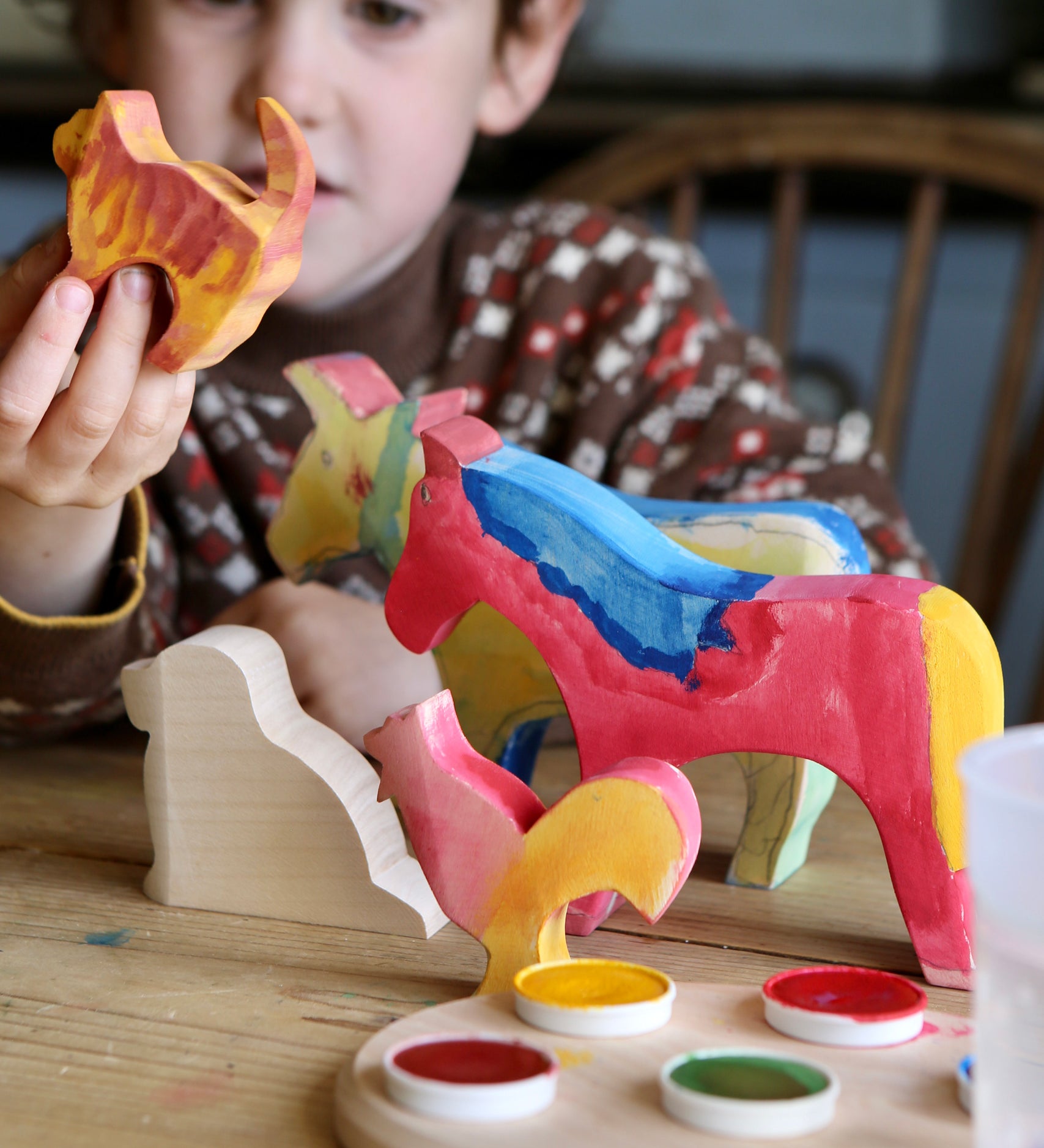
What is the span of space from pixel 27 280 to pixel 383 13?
44 cm

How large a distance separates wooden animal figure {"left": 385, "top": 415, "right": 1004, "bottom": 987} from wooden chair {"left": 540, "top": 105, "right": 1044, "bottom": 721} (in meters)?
0.69

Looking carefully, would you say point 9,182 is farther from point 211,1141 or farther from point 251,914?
point 211,1141

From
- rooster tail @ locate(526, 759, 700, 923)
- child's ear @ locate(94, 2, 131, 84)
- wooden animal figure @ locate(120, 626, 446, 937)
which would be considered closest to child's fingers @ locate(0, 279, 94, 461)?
wooden animal figure @ locate(120, 626, 446, 937)

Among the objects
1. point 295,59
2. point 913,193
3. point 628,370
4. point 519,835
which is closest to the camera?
point 519,835

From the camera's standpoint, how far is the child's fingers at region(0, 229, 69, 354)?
1.36 feet

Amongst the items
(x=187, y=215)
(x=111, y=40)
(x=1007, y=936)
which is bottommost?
(x=1007, y=936)

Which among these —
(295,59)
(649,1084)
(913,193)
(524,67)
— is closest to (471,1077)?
(649,1084)

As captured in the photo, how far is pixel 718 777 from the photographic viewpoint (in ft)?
1.85

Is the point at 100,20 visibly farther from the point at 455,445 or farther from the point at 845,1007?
the point at 845,1007

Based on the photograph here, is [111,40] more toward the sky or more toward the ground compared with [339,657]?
more toward the sky

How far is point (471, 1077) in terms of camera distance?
0.88ft

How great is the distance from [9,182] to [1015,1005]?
57.7 inches

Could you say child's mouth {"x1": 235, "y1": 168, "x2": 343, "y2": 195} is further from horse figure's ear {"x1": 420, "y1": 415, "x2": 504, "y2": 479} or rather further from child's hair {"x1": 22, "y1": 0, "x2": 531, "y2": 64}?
horse figure's ear {"x1": 420, "y1": 415, "x2": 504, "y2": 479}

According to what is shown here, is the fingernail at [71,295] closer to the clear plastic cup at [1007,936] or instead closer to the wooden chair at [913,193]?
the clear plastic cup at [1007,936]
